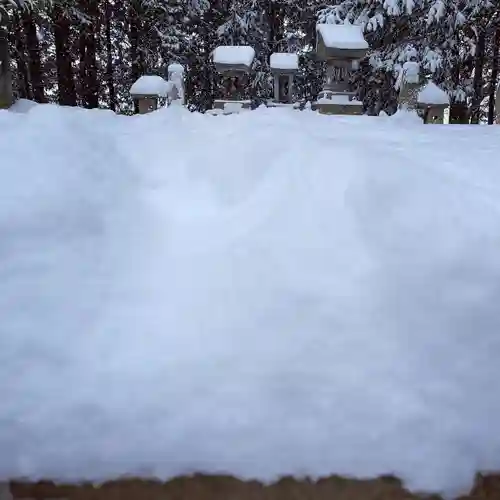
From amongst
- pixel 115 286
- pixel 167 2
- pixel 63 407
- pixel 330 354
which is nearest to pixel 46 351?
pixel 63 407

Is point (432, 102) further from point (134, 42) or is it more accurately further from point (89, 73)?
point (89, 73)

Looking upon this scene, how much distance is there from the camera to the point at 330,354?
1162 millimetres

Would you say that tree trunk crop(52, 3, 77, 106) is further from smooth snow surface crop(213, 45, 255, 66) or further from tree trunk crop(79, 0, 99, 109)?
Result: smooth snow surface crop(213, 45, 255, 66)

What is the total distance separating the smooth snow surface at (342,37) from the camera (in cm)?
976

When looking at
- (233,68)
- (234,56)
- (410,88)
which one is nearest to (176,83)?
(233,68)

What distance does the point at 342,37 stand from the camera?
391 inches

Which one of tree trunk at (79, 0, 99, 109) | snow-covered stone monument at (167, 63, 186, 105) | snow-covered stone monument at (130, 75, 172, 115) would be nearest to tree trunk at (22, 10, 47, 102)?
tree trunk at (79, 0, 99, 109)

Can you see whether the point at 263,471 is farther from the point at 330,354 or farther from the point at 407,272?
the point at 407,272

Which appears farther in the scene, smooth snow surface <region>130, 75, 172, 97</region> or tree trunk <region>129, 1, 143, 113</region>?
tree trunk <region>129, 1, 143, 113</region>

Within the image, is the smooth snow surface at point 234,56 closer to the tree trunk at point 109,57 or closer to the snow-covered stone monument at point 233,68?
the snow-covered stone monument at point 233,68

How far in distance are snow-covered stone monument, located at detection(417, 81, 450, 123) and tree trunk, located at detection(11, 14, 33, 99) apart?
977cm

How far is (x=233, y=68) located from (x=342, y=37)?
8.45 ft

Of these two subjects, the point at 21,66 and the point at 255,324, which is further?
the point at 21,66

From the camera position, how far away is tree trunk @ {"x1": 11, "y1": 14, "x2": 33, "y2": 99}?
495 inches
